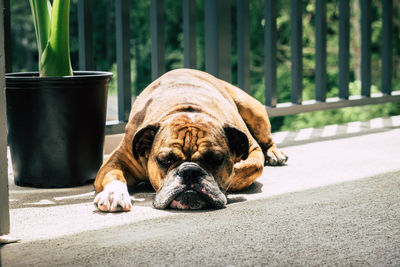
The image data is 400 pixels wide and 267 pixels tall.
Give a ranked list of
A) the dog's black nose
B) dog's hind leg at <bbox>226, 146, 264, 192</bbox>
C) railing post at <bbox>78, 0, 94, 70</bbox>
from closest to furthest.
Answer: the dog's black nose → dog's hind leg at <bbox>226, 146, 264, 192</bbox> → railing post at <bbox>78, 0, 94, 70</bbox>

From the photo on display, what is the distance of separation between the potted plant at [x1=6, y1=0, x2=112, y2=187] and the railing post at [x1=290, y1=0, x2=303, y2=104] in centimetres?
226

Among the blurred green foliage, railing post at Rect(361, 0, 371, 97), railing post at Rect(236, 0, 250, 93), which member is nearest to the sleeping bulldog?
railing post at Rect(236, 0, 250, 93)

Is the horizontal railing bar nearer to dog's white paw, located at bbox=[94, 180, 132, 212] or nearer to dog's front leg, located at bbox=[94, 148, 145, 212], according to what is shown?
dog's front leg, located at bbox=[94, 148, 145, 212]

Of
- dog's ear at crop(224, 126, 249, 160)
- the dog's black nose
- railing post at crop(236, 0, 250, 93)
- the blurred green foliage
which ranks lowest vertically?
the blurred green foliage

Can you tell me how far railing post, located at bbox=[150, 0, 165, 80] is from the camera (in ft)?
13.8

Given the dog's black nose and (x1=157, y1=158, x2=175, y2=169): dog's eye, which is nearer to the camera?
the dog's black nose

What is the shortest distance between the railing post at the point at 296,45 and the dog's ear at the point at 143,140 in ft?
8.00

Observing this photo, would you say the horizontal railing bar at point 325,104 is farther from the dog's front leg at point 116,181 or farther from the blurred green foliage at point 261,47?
the blurred green foliage at point 261,47

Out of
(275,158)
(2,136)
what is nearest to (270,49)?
(275,158)

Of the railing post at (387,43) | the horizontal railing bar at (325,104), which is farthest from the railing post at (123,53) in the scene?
the railing post at (387,43)

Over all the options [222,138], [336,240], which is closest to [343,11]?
[222,138]

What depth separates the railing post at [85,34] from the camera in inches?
152

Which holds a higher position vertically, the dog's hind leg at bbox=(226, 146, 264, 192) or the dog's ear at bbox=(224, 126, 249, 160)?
the dog's ear at bbox=(224, 126, 249, 160)

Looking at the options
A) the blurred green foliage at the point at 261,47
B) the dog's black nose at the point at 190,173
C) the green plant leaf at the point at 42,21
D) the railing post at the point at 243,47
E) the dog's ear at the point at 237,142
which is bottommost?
the blurred green foliage at the point at 261,47
